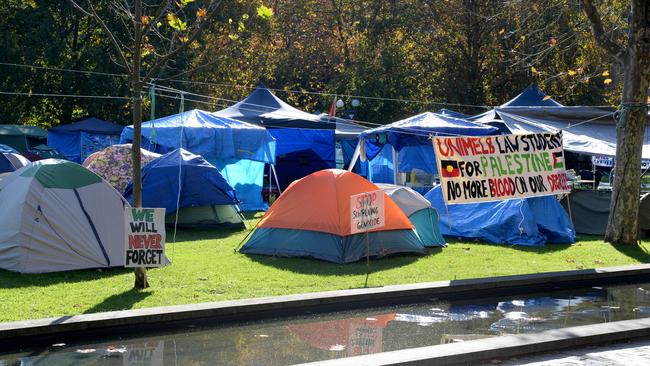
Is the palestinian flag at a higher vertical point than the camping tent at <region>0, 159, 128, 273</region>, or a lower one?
higher

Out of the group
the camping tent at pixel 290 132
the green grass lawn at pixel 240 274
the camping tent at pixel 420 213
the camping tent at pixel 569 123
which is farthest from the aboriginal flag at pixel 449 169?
the camping tent at pixel 290 132

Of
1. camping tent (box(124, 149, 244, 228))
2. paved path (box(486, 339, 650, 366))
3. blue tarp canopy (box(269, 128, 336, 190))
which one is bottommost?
paved path (box(486, 339, 650, 366))

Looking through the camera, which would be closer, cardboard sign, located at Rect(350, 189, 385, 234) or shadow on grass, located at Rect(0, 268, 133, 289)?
shadow on grass, located at Rect(0, 268, 133, 289)

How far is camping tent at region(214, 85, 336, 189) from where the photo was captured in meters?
25.0

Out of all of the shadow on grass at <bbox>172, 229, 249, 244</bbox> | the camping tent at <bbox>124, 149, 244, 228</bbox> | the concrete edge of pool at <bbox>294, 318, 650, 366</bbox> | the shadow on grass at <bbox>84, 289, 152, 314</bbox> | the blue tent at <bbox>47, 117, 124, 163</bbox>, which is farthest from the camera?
the blue tent at <bbox>47, 117, 124, 163</bbox>

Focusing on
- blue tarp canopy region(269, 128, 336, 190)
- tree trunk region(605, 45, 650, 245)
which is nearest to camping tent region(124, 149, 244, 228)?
blue tarp canopy region(269, 128, 336, 190)

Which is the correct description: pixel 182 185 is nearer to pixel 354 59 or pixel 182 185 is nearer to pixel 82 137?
pixel 82 137

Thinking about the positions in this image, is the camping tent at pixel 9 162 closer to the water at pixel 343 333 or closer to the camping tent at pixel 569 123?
the camping tent at pixel 569 123

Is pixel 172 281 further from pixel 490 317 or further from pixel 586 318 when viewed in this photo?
pixel 586 318

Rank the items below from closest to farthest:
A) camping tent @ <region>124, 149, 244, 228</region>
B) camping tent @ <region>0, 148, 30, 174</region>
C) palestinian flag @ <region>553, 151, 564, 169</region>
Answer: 1. palestinian flag @ <region>553, 151, 564, 169</region>
2. camping tent @ <region>124, 149, 244, 228</region>
3. camping tent @ <region>0, 148, 30, 174</region>

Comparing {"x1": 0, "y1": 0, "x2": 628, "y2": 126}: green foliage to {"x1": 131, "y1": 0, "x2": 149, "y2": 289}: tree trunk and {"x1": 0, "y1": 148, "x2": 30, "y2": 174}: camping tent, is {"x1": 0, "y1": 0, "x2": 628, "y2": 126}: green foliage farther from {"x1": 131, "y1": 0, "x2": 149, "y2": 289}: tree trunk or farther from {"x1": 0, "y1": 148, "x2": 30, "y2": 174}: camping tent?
{"x1": 131, "y1": 0, "x2": 149, "y2": 289}: tree trunk

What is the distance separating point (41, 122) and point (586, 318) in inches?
1427

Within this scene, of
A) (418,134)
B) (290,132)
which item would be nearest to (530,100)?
(418,134)

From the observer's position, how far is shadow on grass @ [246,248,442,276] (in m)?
12.8
